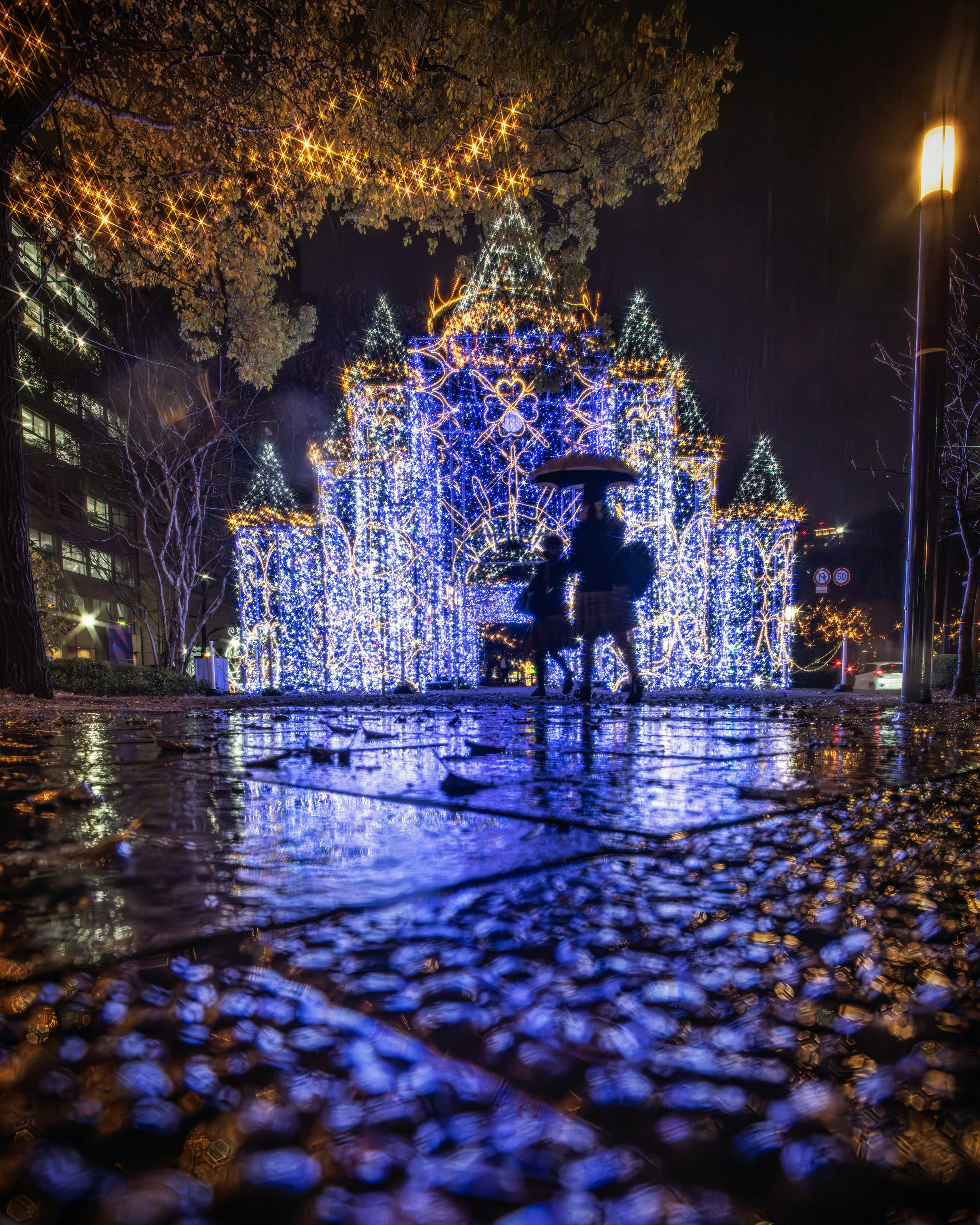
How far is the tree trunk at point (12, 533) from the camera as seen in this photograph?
19.4 ft

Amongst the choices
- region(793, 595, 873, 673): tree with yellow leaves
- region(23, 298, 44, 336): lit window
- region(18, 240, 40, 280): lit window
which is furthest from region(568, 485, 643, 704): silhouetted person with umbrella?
region(793, 595, 873, 673): tree with yellow leaves

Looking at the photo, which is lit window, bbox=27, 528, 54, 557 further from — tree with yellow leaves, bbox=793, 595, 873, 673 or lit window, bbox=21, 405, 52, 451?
tree with yellow leaves, bbox=793, 595, 873, 673

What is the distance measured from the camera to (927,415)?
21.3 ft

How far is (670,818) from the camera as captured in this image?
128 cm

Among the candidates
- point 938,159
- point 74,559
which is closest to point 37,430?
point 74,559

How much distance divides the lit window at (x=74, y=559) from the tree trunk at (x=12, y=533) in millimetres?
18402

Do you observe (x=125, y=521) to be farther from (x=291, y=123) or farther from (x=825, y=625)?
(x=825, y=625)

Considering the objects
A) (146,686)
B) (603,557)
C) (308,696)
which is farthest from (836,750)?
(146,686)

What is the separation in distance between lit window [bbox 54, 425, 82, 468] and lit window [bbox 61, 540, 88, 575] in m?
3.15

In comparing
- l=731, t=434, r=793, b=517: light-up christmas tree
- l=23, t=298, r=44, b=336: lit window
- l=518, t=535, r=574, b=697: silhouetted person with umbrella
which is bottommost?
l=518, t=535, r=574, b=697: silhouetted person with umbrella

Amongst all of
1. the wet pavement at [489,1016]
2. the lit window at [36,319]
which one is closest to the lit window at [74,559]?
the lit window at [36,319]

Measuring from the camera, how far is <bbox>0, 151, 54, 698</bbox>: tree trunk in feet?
19.4

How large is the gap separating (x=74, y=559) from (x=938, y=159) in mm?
26538

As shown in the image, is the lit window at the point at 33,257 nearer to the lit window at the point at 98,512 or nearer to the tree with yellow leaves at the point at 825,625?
the lit window at the point at 98,512
